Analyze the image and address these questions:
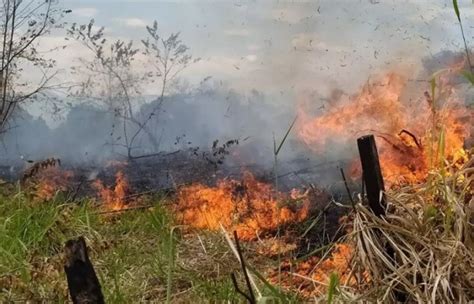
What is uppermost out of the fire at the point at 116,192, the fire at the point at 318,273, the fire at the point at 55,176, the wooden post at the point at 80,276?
the fire at the point at 55,176

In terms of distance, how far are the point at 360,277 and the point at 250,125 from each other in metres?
4.47

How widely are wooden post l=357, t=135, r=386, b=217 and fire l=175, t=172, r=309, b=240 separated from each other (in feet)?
6.99

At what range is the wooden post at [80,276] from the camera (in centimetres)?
132

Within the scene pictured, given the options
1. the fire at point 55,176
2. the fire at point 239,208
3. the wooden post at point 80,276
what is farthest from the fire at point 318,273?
the fire at point 55,176

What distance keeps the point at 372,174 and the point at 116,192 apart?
3.89m

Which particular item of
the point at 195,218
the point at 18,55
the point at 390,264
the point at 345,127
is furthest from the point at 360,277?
the point at 18,55

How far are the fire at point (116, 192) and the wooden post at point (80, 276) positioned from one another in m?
3.18

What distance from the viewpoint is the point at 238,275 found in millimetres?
2809

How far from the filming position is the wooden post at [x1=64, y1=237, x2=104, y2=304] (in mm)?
1321

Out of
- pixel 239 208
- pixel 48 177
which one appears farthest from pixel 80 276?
pixel 48 177

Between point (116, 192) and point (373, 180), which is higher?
point (373, 180)

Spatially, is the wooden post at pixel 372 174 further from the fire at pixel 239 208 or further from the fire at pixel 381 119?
the fire at pixel 381 119

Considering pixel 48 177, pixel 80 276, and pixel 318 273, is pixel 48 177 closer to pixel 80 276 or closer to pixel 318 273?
pixel 318 273

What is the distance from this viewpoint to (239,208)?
436 centimetres
